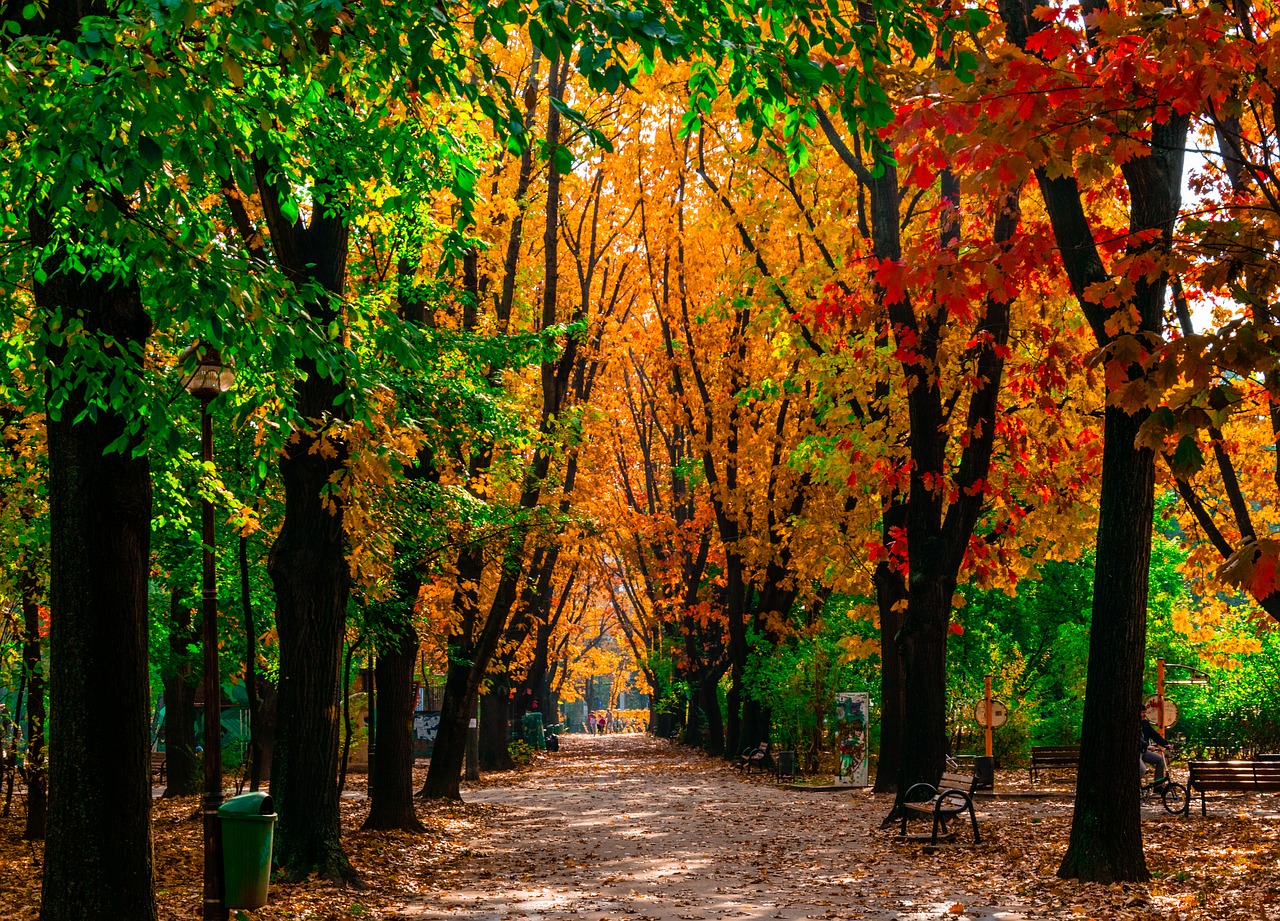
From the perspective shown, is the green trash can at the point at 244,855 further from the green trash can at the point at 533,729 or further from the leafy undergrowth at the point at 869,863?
the green trash can at the point at 533,729

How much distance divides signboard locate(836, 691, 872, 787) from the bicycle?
5.87 metres

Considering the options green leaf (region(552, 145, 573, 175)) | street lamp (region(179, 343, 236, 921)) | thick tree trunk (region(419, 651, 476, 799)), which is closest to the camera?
green leaf (region(552, 145, 573, 175))

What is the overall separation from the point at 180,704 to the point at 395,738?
286 inches

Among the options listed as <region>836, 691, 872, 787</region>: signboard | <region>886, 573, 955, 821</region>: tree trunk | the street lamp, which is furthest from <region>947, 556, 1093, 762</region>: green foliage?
the street lamp

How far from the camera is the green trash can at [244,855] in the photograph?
1009 centimetres

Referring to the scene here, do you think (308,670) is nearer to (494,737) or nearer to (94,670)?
(94,670)

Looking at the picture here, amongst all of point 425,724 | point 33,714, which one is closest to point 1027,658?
point 425,724

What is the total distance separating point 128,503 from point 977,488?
10448mm

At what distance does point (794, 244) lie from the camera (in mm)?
23875

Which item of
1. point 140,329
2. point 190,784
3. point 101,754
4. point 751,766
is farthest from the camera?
point 751,766

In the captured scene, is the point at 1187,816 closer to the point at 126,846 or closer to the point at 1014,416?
the point at 1014,416

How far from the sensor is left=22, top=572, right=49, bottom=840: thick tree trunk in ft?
49.0

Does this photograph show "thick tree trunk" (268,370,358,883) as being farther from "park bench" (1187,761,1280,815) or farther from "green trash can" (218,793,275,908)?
Answer: "park bench" (1187,761,1280,815)

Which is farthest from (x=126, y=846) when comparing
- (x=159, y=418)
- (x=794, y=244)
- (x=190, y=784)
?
(x=794, y=244)
